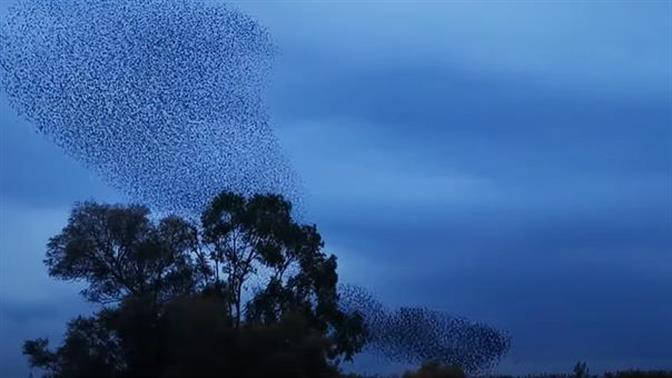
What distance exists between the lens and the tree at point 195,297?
4466 centimetres

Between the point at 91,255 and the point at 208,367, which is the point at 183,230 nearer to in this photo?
the point at 91,255

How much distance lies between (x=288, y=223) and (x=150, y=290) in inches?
358

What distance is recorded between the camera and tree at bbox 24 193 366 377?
1758 inches

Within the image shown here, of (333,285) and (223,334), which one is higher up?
(333,285)

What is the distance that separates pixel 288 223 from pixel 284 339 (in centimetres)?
1709

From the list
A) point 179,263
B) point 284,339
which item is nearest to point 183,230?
point 179,263

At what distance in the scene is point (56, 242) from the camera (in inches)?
2329

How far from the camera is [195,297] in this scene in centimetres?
4806

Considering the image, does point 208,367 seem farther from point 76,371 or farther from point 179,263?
point 179,263

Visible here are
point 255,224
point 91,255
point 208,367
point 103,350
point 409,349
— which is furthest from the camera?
point 409,349

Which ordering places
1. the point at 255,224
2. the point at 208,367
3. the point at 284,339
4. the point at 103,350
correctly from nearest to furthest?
the point at 208,367, the point at 284,339, the point at 103,350, the point at 255,224

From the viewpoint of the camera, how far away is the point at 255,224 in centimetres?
6269

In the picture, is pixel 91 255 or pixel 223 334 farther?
pixel 91 255

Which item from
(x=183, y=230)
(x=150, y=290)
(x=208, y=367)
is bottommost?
(x=208, y=367)
